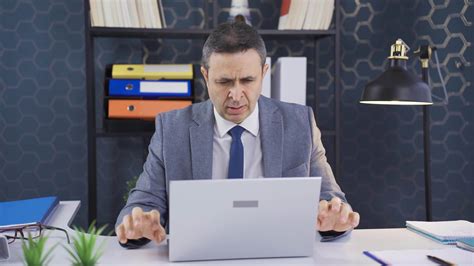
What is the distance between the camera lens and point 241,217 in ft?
4.25

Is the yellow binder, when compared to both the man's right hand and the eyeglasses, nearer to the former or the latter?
the eyeglasses

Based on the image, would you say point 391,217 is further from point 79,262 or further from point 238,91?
point 79,262

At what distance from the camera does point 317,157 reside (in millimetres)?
2008

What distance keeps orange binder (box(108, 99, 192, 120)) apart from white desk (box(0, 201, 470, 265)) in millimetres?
1022

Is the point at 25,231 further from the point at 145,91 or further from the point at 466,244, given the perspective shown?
the point at 466,244

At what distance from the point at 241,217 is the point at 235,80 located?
62cm

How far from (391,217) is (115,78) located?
1641 millimetres

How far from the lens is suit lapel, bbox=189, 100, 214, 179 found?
1900 mm

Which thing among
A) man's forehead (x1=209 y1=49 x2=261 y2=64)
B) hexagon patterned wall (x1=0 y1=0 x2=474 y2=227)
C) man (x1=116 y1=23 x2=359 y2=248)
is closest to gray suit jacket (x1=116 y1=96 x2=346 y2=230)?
man (x1=116 y1=23 x2=359 y2=248)

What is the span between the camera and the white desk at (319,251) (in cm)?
141

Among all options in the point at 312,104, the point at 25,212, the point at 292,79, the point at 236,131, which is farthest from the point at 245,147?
the point at 312,104

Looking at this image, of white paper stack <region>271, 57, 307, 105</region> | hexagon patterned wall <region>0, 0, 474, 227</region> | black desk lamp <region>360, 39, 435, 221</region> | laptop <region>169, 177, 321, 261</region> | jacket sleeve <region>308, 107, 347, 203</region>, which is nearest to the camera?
laptop <region>169, 177, 321, 261</region>

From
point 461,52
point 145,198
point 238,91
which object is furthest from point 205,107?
point 461,52

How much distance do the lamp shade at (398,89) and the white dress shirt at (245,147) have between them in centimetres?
53
